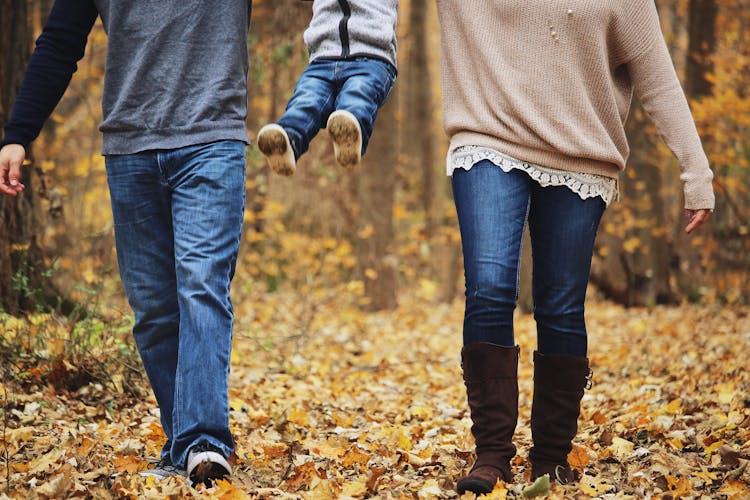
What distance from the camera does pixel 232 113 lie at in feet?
9.46

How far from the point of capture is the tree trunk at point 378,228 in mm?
10312

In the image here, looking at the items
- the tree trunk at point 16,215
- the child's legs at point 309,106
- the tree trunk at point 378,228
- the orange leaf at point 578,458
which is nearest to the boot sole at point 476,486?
the orange leaf at point 578,458

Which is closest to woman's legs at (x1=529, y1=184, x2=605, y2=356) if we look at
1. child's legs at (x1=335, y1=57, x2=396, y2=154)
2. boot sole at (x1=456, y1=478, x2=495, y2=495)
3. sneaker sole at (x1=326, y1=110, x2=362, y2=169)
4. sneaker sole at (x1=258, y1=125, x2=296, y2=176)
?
boot sole at (x1=456, y1=478, x2=495, y2=495)

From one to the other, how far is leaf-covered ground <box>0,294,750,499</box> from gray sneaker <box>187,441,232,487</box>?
47mm

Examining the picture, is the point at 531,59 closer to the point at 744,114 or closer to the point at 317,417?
the point at 317,417

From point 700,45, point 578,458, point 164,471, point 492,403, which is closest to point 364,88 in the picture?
point 492,403

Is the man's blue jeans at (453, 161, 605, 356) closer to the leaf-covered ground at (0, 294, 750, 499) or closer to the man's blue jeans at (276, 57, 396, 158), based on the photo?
the man's blue jeans at (276, 57, 396, 158)

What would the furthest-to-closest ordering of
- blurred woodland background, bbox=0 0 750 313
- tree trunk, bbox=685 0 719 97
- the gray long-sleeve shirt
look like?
tree trunk, bbox=685 0 719 97 → blurred woodland background, bbox=0 0 750 313 → the gray long-sleeve shirt

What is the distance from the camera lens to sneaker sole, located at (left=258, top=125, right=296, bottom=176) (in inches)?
92.7

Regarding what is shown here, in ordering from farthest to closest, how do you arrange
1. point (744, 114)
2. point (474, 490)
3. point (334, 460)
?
point (744, 114) → point (334, 460) → point (474, 490)

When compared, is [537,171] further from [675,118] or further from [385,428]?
[385,428]

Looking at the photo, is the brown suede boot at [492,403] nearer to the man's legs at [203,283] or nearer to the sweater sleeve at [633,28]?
the man's legs at [203,283]

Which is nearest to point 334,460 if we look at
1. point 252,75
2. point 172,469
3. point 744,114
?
point 172,469

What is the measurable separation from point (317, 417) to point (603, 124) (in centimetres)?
250
